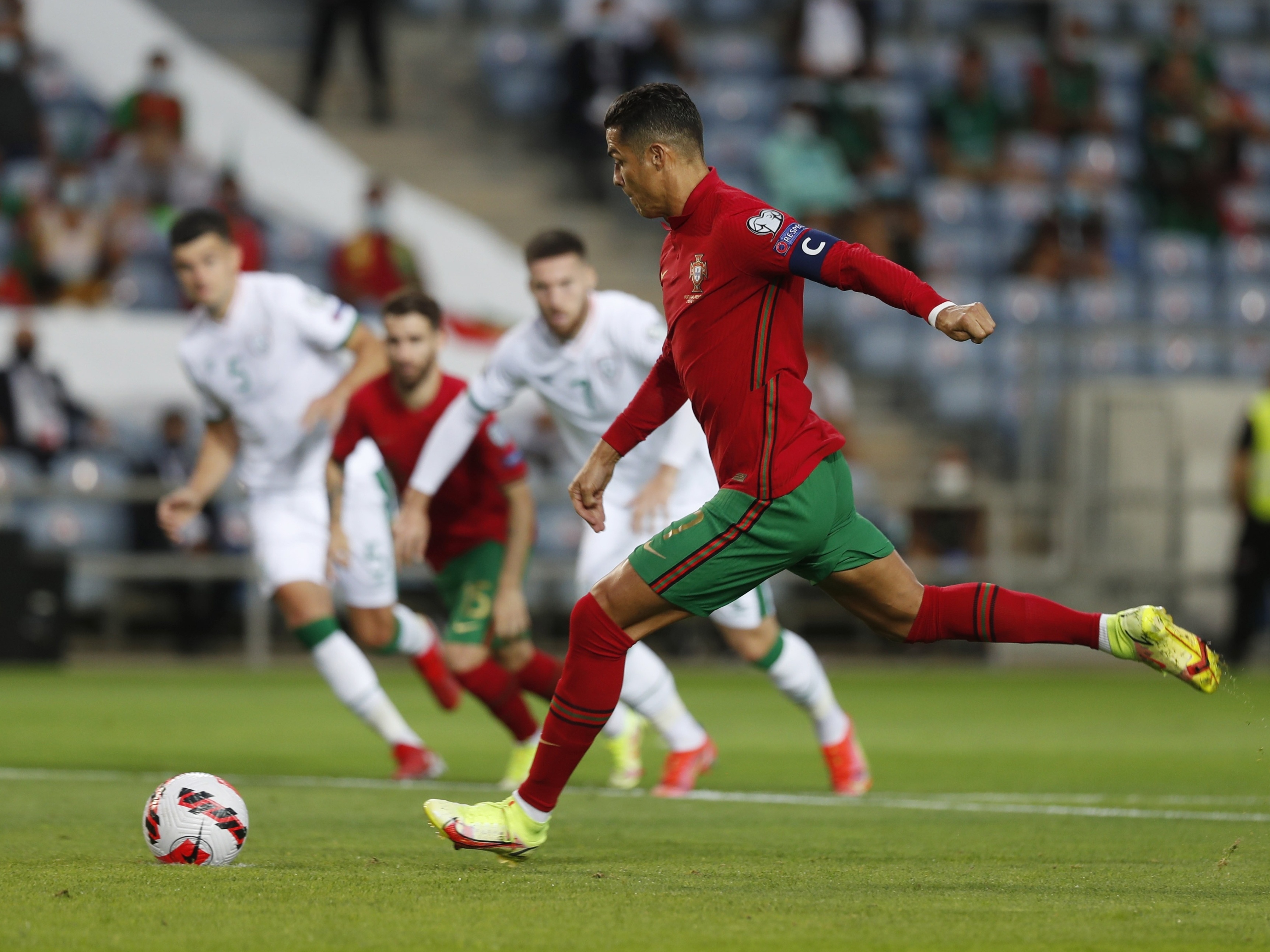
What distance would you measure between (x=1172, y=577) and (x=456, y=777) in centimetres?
947

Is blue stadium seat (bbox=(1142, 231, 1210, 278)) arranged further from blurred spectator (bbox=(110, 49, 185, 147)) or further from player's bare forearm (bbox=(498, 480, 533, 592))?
player's bare forearm (bbox=(498, 480, 533, 592))

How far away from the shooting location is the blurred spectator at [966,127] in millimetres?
19062

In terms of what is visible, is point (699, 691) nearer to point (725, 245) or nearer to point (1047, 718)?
point (1047, 718)

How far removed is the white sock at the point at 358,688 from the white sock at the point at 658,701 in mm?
1115

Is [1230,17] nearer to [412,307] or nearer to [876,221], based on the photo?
[876,221]

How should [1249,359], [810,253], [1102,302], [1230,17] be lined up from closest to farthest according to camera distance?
[810,253] → [1249,359] → [1102,302] → [1230,17]

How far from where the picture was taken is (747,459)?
5.03 meters

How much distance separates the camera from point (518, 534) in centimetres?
754

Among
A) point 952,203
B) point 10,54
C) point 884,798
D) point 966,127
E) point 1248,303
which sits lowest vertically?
point 884,798

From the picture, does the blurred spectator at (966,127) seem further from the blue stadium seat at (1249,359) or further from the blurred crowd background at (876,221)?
the blue stadium seat at (1249,359)

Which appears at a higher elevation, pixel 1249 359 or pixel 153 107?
pixel 153 107

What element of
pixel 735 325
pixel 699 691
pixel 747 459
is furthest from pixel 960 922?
pixel 699 691

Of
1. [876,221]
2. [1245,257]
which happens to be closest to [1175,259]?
→ [1245,257]

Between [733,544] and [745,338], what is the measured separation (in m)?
0.56
